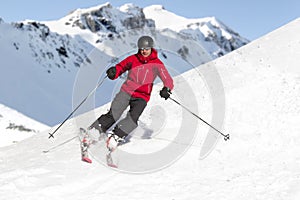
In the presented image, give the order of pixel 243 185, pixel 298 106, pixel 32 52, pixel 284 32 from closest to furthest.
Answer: pixel 243 185, pixel 298 106, pixel 284 32, pixel 32 52

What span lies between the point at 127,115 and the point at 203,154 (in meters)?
1.81

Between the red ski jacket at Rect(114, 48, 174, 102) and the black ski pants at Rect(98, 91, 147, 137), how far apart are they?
0.43 feet

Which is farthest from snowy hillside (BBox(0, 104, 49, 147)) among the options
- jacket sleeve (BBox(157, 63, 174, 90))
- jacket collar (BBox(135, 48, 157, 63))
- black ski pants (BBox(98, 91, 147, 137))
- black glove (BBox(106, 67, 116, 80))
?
jacket sleeve (BBox(157, 63, 174, 90))

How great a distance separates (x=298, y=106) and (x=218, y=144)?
2.81 m

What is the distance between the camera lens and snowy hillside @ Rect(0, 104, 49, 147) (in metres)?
23.1

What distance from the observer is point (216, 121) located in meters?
8.26

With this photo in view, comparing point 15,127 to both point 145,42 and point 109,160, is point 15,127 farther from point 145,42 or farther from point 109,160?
point 145,42

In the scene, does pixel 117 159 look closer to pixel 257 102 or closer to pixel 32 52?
pixel 257 102

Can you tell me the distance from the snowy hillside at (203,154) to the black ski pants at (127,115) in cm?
67

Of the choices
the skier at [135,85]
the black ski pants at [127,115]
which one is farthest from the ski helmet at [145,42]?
the black ski pants at [127,115]

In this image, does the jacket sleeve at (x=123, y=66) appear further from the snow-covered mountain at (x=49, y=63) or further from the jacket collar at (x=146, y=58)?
the snow-covered mountain at (x=49, y=63)

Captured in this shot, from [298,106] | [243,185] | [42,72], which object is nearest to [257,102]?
[298,106]

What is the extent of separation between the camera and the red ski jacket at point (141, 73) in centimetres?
655

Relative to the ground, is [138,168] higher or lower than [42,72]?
lower
